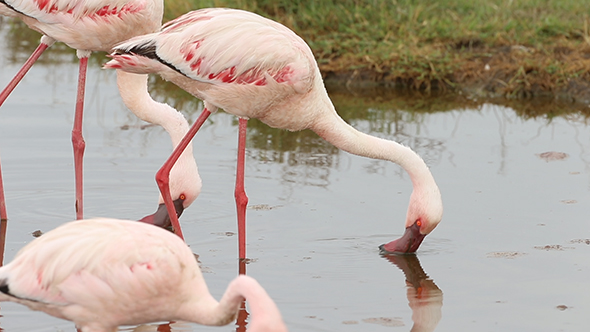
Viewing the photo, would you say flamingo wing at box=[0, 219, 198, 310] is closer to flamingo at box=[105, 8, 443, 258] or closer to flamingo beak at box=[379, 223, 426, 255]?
flamingo at box=[105, 8, 443, 258]

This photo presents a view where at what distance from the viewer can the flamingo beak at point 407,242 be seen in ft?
18.9

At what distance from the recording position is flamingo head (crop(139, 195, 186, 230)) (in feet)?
20.1

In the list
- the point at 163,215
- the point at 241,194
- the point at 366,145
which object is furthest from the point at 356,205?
the point at 163,215

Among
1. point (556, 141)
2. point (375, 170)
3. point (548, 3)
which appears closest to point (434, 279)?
point (375, 170)

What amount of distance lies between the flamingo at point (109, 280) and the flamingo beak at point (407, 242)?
1925 millimetres

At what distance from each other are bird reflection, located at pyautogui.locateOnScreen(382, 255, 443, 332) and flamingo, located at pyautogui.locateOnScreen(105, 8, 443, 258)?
117mm

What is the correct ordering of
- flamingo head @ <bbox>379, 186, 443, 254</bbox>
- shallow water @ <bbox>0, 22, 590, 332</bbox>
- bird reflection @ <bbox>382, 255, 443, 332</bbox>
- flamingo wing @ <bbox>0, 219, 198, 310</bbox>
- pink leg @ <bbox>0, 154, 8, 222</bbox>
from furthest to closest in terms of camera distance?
1. pink leg @ <bbox>0, 154, 8, 222</bbox>
2. flamingo head @ <bbox>379, 186, 443, 254</bbox>
3. shallow water @ <bbox>0, 22, 590, 332</bbox>
4. bird reflection @ <bbox>382, 255, 443, 332</bbox>
5. flamingo wing @ <bbox>0, 219, 198, 310</bbox>

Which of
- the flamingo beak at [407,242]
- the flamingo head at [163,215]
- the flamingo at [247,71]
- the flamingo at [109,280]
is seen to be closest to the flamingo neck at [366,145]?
the flamingo at [247,71]

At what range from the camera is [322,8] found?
1042 centimetres

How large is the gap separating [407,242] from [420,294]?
64cm

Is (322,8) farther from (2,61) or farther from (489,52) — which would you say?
(2,61)

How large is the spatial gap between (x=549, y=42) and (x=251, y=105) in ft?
17.2

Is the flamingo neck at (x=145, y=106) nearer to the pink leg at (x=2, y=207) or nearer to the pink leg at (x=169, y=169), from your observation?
the pink leg at (x=169, y=169)

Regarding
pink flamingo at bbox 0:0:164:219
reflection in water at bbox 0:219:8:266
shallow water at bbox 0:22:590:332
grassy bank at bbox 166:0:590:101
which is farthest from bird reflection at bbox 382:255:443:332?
grassy bank at bbox 166:0:590:101
